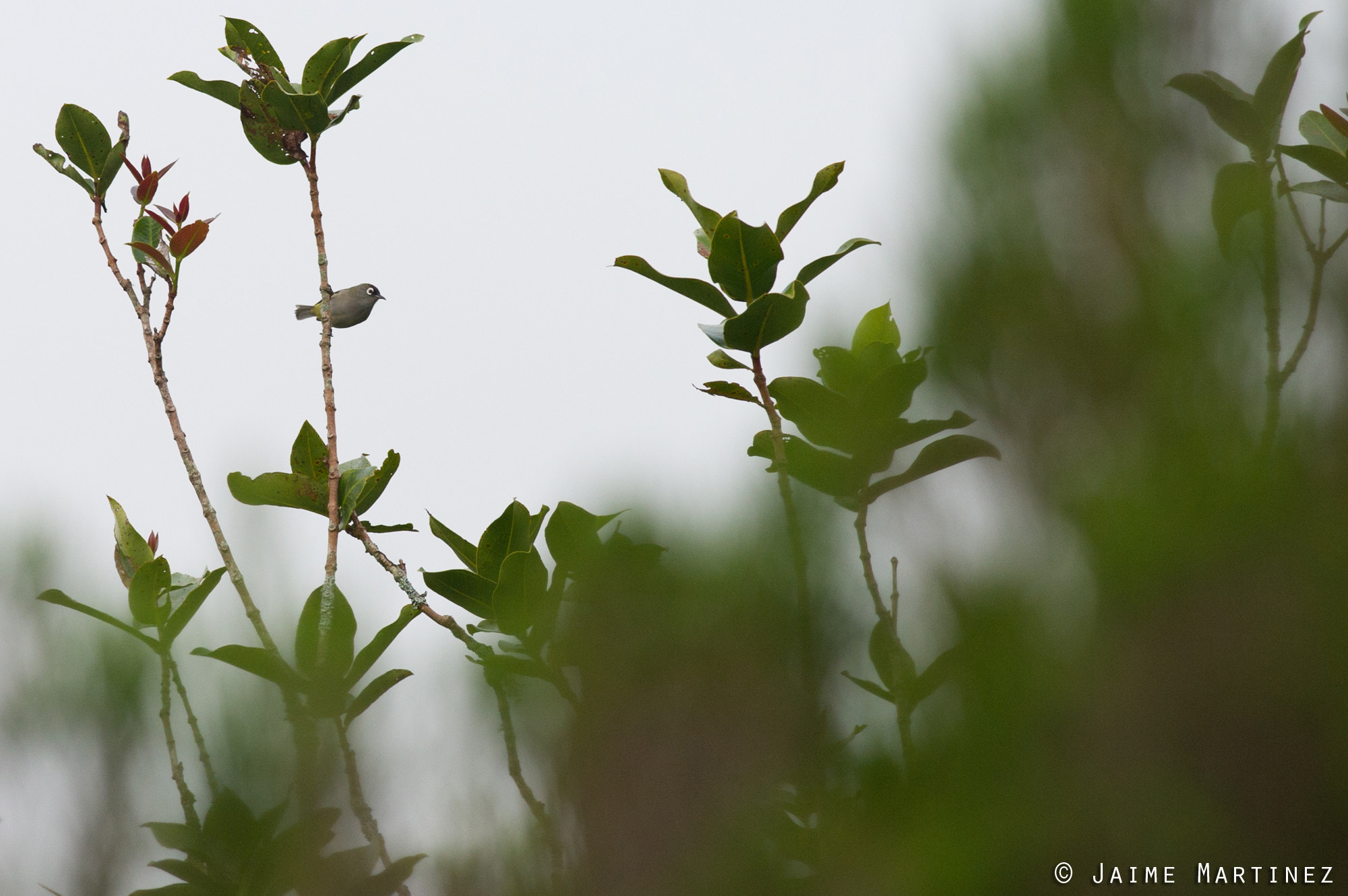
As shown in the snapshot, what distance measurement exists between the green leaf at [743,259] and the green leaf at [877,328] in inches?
3.6

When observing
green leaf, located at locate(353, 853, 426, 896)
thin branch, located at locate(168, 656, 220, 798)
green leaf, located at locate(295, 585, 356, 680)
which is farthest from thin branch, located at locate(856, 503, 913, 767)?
thin branch, located at locate(168, 656, 220, 798)

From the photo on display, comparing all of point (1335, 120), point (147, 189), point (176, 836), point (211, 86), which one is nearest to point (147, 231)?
point (147, 189)

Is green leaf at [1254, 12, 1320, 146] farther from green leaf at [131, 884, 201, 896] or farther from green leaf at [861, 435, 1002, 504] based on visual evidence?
green leaf at [131, 884, 201, 896]

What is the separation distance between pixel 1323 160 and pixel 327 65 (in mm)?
864

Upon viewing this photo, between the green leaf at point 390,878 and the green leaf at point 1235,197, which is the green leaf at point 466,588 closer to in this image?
the green leaf at point 390,878

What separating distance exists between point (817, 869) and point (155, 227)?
0.88 meters

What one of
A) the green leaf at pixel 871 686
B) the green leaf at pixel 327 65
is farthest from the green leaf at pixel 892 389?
the green leaf at pixel 327 65

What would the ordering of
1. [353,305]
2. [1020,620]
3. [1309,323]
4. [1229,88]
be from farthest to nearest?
[353,305] → [1229,88] → [1309,323] → [1020,620]

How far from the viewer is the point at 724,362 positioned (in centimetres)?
83

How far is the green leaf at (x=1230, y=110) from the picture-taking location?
72 centimetres

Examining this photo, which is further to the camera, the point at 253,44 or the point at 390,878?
the point at 253,44

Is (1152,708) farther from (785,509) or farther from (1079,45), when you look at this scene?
(1079,45)

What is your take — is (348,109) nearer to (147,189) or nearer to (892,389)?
(147,189)

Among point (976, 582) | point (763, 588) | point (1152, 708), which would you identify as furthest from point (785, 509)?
point (1152, 708)
